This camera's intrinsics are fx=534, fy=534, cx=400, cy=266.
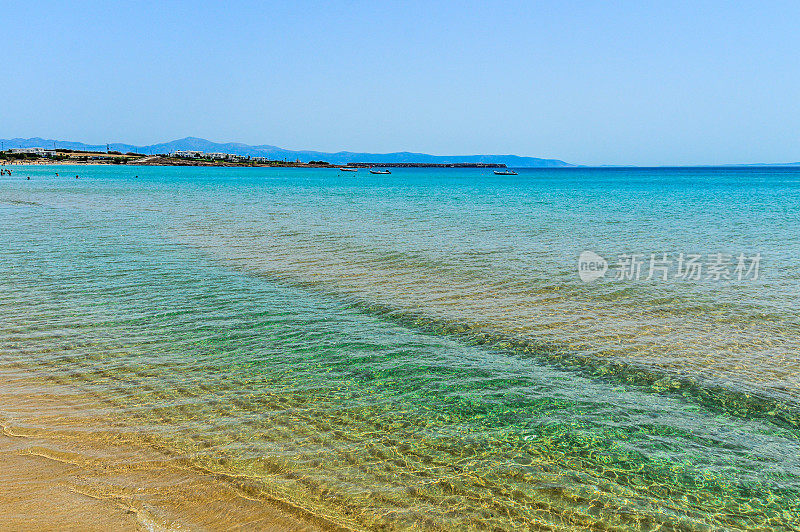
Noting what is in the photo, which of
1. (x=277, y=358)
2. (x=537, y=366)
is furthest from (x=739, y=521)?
(x=277, y=358)

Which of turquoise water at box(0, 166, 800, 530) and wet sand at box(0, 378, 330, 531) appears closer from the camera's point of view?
wet sand at box(0, 378, 330, 531)

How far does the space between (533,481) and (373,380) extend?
3.52 m

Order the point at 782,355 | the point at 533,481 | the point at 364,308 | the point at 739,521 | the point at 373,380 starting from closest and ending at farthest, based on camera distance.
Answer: the point at 739,521
the point at 533,481
the point at 373,380
the point at 782,355
the point at 364,308

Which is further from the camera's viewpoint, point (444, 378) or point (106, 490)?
point (444, 378)

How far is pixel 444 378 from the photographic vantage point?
30.2 ft

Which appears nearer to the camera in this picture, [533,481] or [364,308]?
[533,481]

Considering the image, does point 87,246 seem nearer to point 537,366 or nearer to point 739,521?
point 537,366

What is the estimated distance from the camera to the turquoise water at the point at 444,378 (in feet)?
19.8

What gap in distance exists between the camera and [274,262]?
20.6 metres

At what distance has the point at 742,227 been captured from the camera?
33.8 meters

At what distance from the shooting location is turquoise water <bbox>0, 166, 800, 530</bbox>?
238 inches

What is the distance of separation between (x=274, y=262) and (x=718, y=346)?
1501 centimetres

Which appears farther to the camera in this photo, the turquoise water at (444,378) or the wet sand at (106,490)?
the turquoise water at (444,378)

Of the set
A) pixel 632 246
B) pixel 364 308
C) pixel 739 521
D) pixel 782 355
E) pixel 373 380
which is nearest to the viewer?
pixel 739 521
